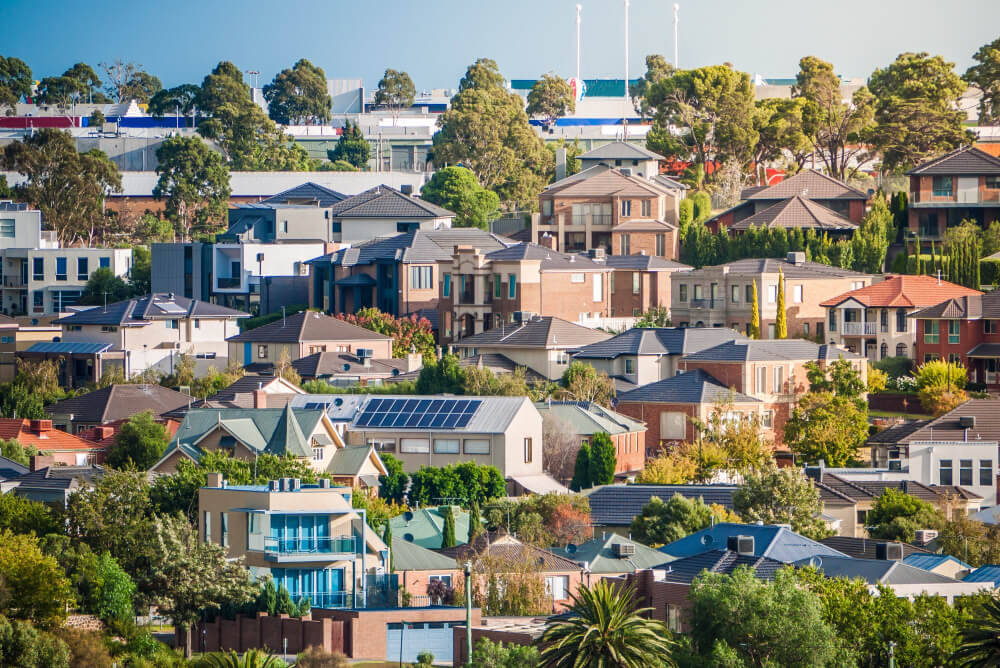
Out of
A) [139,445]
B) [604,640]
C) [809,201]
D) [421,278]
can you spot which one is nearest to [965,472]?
[139,445]

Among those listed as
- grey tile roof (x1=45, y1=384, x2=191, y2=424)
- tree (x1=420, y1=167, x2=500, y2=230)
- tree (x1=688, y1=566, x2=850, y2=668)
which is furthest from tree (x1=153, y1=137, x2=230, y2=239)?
tree (x1=688, y1=566, x2=850, y2=668)

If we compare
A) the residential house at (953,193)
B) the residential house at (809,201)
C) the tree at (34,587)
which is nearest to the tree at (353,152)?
the residential house at (809,201)

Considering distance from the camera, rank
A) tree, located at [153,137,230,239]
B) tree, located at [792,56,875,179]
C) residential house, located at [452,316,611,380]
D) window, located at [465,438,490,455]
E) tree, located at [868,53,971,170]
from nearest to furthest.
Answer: window, located at [465,438,490,455] → residential house, located at [452,316,611,380] → tree, located at [868,53,971,170] → tree, located at [792,56,875,179] → tree, located at [153,137,230,239]

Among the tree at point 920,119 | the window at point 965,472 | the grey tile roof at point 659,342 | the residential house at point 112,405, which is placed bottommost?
the window at point 965,472

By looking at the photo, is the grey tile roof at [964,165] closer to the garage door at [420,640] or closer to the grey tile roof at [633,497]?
the grey tile roof at [633,497]

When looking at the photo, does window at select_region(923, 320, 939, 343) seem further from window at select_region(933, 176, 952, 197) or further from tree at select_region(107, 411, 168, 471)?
tree at select_region(107, 411, 168, 471)

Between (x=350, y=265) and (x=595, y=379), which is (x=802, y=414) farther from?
(x=350, y=265)
